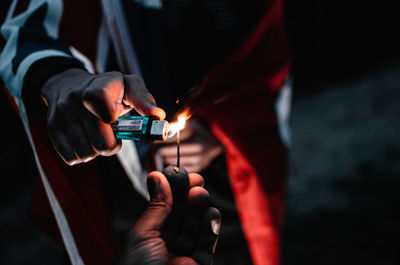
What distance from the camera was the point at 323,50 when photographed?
4910 mm

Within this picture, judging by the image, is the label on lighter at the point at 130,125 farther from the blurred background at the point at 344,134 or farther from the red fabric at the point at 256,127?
the blurred background at the point at 344,134

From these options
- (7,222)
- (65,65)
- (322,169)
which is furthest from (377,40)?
(7,222)

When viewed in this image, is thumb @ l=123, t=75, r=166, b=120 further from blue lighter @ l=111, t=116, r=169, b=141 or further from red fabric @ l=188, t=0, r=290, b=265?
red fabric @ l=188, t=0, r=290, b=265

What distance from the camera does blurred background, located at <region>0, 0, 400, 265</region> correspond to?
246cm

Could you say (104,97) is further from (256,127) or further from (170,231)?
(256,127)

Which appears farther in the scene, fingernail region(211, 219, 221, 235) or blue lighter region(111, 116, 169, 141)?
fingernail region(211, 219, 221, 235)

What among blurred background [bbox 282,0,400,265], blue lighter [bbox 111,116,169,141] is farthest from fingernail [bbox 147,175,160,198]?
blurred background [bbox 282,0,400,265]

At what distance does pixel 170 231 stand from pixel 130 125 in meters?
0.43

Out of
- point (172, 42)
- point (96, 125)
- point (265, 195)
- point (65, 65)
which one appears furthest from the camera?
point (172, 42)

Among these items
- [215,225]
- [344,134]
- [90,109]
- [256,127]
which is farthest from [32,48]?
[344,134]

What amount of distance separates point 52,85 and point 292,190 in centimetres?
274

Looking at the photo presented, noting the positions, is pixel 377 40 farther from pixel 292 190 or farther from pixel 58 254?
pixel 58 254

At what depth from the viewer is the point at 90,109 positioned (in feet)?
2.81

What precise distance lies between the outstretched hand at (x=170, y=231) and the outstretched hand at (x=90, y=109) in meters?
0.22
